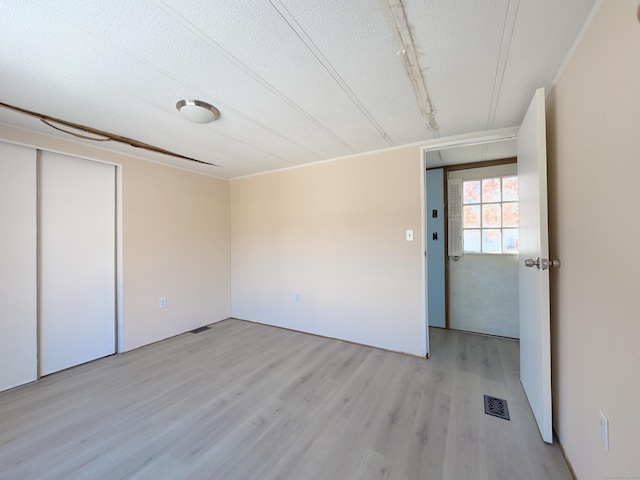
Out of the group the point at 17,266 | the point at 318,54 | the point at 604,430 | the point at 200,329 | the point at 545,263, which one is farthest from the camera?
the point at 200,329

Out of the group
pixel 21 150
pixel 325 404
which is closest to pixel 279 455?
pixel 325 404

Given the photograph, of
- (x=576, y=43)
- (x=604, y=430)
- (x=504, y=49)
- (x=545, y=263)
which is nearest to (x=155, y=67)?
(x=504, y=49)

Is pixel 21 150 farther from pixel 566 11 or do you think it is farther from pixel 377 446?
pixel 566 11

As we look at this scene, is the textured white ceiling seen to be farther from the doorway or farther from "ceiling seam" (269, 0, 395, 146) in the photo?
the doorway

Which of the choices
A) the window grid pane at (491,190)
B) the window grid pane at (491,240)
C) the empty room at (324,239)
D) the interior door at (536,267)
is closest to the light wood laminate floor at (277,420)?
the empty room at (324,239)

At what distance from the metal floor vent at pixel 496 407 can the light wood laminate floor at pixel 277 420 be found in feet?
0.16

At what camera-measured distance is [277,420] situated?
178 centimetres

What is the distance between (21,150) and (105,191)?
662 millimetres

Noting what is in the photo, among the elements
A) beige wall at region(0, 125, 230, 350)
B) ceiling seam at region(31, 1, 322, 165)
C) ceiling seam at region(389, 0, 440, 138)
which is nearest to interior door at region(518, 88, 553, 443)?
ceiling seam at region(389, 0, 440, 138)

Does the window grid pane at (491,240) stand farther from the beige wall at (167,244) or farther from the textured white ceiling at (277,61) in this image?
the beige wall at (167,244)

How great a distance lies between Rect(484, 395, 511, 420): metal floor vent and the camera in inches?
70.1

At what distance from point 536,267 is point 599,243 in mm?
567

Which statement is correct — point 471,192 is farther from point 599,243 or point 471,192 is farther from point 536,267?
point 599,243

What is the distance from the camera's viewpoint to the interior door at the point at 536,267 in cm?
149
